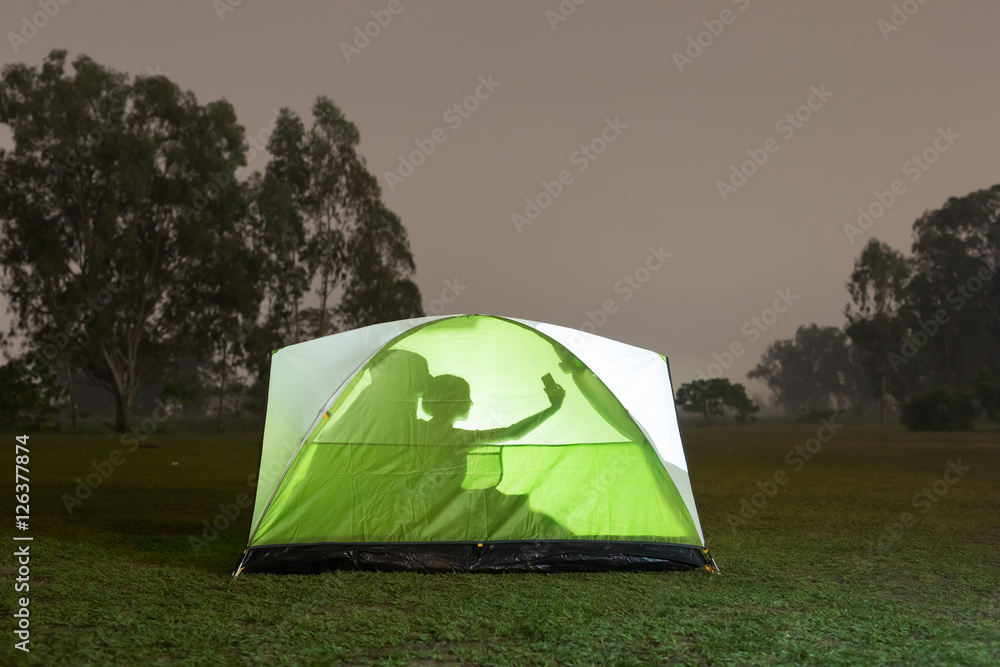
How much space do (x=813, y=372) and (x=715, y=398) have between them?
42.0m

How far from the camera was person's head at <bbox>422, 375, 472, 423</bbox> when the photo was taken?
641 centimetres

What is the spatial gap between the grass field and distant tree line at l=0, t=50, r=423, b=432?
76.2 ft

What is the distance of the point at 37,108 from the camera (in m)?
29.6

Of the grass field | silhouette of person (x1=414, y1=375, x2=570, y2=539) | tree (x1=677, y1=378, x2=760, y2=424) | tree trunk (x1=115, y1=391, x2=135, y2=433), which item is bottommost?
the grass field

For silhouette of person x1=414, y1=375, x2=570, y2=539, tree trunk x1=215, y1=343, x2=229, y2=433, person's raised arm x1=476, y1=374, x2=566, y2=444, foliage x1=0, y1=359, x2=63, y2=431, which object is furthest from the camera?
tree trunk x1=215, y1=343, x2=229, y2=433

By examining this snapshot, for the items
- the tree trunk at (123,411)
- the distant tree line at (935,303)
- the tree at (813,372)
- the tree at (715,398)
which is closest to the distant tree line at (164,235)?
the tree trunk at (123,411)

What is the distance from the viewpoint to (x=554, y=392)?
6.50 meters

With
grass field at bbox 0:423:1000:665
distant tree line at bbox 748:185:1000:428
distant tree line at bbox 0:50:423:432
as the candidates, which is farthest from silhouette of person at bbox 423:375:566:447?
distant tree line at bbox 748:185:1000:428

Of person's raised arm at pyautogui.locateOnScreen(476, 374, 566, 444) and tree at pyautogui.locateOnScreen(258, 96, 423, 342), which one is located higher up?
tree at pyautogui.locateOnScreen(258, 96, 423, 342)

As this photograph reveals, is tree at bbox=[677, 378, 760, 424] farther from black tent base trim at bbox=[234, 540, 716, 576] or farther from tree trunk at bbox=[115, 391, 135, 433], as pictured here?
black tent base trim at bbox=[234, 540, 716, 576]

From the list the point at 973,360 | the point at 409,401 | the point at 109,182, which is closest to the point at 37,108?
the point at 109,182

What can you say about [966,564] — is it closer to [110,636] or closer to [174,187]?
[110,636]

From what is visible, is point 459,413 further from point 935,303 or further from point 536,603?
point 935,303

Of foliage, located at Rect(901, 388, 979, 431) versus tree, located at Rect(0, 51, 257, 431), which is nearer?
tree, located at Rect(0, 51, 257, 431)
